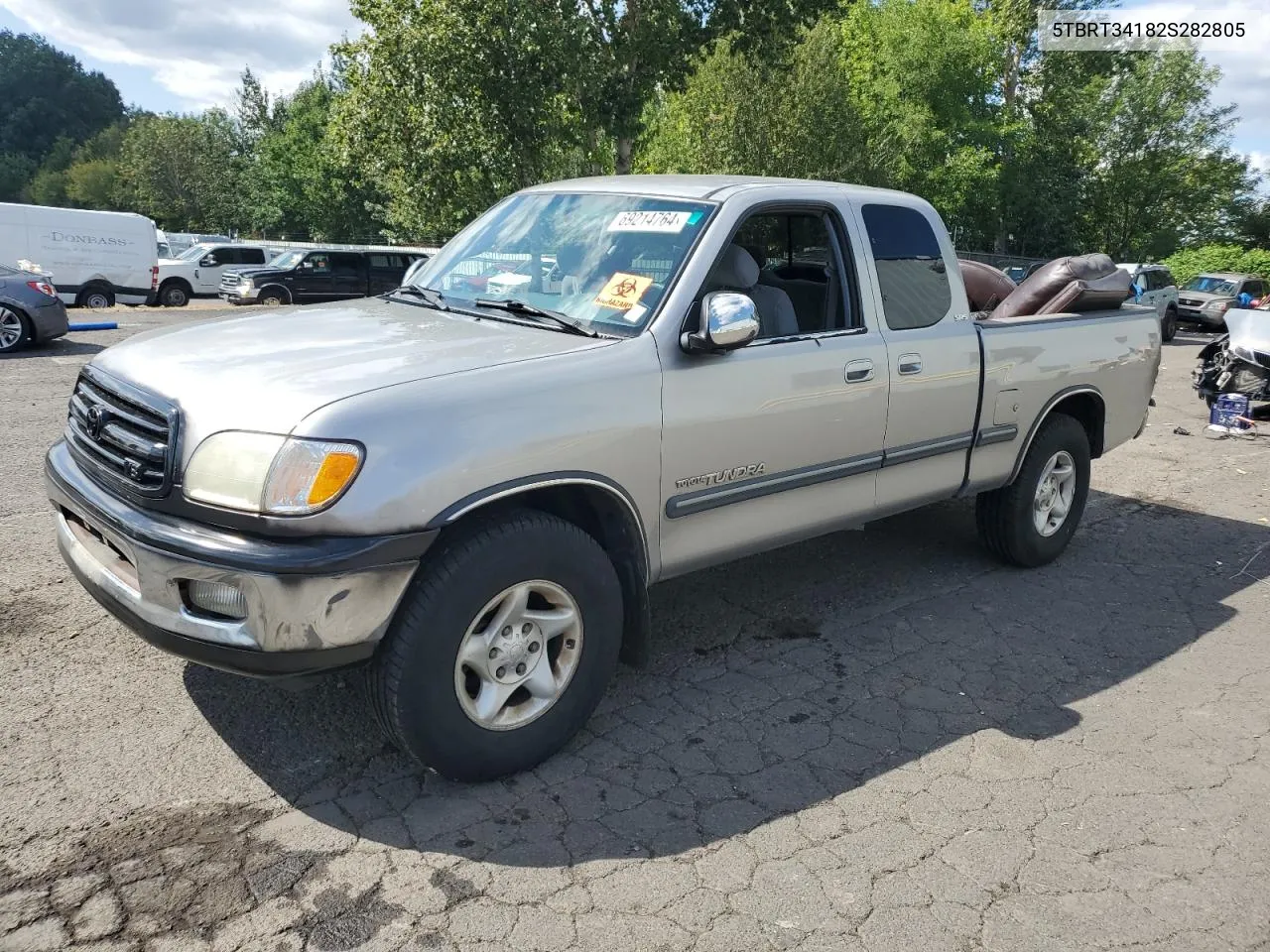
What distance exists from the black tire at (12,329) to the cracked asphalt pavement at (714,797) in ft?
29.7

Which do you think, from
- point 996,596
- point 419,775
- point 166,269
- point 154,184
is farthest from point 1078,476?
point 154,184

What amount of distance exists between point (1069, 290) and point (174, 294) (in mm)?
26248

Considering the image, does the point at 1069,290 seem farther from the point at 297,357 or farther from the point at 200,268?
the point at 200,268

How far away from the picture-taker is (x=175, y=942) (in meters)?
2.57

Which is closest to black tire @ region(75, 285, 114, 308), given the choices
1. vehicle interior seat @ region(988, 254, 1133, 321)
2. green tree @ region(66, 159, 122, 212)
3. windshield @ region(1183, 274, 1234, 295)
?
vehicle interior seat @ region(988, 254, 1133, 321)

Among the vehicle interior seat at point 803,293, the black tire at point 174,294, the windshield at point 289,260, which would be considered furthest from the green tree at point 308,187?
the vehicle interior seat at point 803,293

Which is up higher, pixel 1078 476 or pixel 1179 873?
pixel 1078 476

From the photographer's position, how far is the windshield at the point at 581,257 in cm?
385

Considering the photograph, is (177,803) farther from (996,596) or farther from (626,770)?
(996,596)

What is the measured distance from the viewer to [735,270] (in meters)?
4.14

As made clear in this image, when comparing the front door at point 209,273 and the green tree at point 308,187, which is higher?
the green tree at point 308,187

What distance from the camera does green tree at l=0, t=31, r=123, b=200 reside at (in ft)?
320

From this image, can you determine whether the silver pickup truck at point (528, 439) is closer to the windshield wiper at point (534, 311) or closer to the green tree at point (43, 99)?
the windshield wiper at point (534, 311)

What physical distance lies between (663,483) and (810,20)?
2220 centimetres
